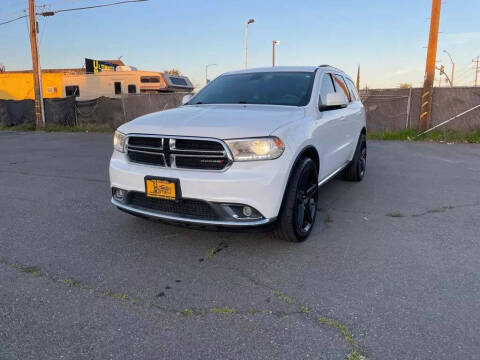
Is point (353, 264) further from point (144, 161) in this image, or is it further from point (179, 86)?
point (179, 86)

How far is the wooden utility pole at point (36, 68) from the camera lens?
62.6ft

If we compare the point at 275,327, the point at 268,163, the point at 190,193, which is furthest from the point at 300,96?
the point at 275,327

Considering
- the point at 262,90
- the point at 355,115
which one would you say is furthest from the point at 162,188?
the point at 355,115

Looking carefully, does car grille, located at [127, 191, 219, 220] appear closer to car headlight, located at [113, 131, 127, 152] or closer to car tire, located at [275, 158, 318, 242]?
car headlight, located at [113, 131, 127, 152]

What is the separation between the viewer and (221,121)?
3.34 meters

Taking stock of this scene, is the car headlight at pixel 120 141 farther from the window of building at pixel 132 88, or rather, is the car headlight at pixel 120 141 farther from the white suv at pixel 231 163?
the window of building at pixel 132 88

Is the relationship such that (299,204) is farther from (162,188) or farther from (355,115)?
(355,115)

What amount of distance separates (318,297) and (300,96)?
7.39 ft

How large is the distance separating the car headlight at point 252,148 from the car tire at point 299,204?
1.34 feet

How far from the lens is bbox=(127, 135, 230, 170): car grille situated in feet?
10.3

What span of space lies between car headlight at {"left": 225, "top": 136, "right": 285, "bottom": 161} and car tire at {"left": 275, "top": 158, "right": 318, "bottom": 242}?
0.41m

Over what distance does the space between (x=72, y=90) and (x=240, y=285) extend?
21.1m

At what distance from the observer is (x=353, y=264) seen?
10.8 feet

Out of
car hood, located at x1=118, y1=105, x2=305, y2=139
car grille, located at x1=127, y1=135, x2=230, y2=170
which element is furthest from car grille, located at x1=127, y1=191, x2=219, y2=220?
car hood, located at x1=118, y1=105, x2=305, y2=139
